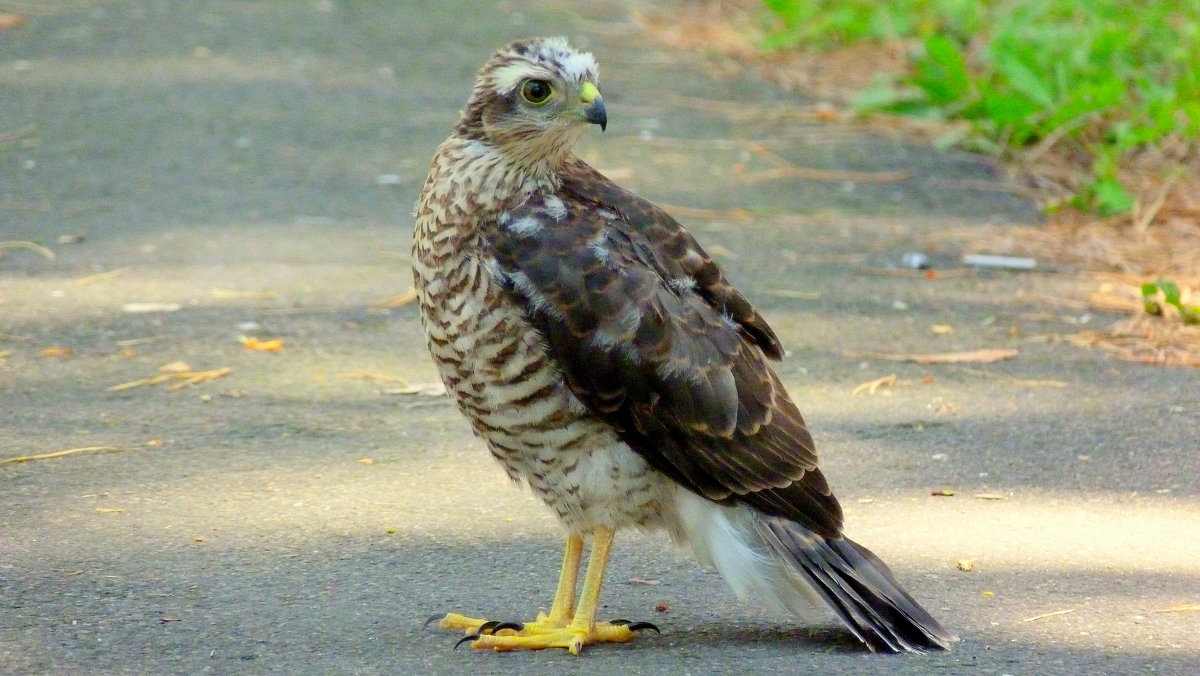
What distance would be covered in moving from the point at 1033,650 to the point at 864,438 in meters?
1.49

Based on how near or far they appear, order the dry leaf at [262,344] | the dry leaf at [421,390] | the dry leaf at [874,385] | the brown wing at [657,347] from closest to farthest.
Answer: the brown wing at [657,347] < the dry leaf at [421,390] < the dry leaf at [874,385] < the dry leaf at [262,344]

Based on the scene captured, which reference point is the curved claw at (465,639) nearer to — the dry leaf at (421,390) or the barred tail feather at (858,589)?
the barred tail feather at (858,589)

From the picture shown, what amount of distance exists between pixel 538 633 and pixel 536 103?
1.26m

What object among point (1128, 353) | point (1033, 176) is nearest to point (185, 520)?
point (1128, 353)

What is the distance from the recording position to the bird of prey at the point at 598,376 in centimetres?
333

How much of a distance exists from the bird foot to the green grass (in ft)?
15.2

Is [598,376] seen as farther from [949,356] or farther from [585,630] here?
[949,356]

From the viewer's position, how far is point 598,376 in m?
3.31

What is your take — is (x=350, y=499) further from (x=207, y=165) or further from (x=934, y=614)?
(x=207, y=165)

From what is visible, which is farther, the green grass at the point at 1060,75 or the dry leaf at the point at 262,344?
the green grass at the point at 1060,75

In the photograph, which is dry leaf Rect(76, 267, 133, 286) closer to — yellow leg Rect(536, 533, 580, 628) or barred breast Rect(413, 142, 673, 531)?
barred breast Rect(413, 142, 673, 531)

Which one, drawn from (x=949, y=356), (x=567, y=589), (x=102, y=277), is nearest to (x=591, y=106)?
(x=567, y=589)

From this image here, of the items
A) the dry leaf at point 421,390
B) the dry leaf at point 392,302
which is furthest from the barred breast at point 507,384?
the dry leaf at point 392,302

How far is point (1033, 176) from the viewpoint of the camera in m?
7.91
